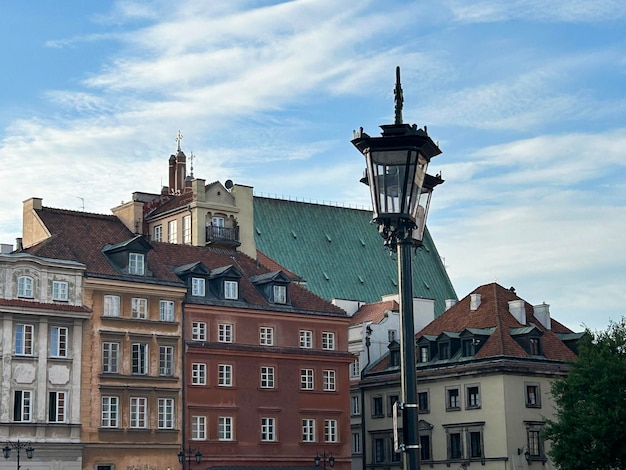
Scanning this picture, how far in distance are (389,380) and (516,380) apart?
10564mm

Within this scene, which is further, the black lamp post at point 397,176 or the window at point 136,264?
the window at point 136,264

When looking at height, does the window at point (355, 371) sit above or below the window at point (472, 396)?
above

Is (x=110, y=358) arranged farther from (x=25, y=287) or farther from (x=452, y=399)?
(x=452, y=399)

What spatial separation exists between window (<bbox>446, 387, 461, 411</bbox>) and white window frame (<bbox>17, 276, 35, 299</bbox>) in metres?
28.8

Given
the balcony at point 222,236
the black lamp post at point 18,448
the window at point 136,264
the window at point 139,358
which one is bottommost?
the black lamp post at point 18,448

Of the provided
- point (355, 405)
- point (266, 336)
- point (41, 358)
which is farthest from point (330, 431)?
point (41, 358)

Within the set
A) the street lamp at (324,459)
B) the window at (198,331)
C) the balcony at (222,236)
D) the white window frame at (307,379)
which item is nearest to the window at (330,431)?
the street lamp at (324,459)

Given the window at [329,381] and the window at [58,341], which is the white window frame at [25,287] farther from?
the window at [329,381]

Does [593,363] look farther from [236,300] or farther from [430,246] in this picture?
[430,246]

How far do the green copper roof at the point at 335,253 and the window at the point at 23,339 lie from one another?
37.1 meters

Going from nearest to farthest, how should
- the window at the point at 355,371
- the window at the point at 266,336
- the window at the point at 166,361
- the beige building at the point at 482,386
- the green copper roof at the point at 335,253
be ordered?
the window at the point at 166,361
the window at the point at 266,336
the beige building at the point at 482,386
the window at the point at 355,371
the green copper roof at the point at 335,253

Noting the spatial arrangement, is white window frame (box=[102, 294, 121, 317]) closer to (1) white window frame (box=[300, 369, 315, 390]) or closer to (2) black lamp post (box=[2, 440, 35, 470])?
(2) black lamp post (box=[2, 440, 35, 470])

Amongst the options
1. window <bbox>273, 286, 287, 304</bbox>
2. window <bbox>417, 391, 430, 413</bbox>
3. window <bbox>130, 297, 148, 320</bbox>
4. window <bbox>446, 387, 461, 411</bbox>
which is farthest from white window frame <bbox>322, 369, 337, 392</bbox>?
window <bbox>130, 297, 148, 320</bbox>

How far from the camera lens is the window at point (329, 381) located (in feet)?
252
